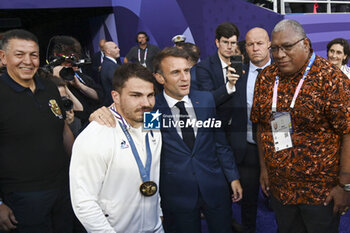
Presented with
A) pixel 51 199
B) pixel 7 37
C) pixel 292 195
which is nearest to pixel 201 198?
pixel 292 195

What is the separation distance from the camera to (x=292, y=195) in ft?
6.20

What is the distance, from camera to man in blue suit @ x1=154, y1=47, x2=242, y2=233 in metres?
1.88

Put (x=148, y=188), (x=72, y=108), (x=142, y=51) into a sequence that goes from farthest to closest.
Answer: (x=142, y=51), (x=72, y=108), (x=148, y=188)

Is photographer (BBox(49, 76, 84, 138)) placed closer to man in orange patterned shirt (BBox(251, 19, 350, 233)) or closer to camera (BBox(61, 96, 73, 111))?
camera (BBox(61, 96, 73, 111))

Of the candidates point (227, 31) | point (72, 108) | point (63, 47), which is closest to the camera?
point (72, 108)

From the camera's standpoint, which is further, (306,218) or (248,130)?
(248,130)

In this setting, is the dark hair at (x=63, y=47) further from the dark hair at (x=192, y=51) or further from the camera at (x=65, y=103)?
the dark hair at (x=192, y=51)

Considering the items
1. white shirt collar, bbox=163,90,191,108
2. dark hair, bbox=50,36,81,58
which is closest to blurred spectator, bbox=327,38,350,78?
white shirt collar, bbox=163,90,191,108

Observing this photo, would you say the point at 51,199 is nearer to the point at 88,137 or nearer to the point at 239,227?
the point at 88,137

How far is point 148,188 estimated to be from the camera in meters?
1.67

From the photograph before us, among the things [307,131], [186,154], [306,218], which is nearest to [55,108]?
[186,154]

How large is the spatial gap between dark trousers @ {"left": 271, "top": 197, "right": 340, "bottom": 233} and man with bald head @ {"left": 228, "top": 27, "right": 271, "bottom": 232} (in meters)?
0.58

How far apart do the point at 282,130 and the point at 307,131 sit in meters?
0.14

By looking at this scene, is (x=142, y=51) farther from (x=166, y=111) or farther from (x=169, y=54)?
(x=166, y=111)
